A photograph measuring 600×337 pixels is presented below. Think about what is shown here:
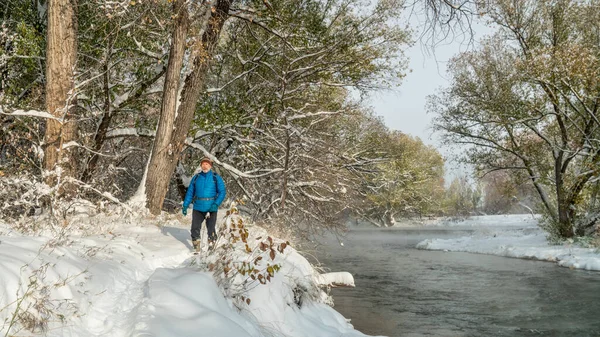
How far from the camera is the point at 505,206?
227 feet

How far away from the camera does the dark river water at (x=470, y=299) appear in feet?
27.8

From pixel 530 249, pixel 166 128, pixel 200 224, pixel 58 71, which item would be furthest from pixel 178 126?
pixel 530 249

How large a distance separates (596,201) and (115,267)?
2212 centimetres

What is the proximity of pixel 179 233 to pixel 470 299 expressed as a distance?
24.2ft

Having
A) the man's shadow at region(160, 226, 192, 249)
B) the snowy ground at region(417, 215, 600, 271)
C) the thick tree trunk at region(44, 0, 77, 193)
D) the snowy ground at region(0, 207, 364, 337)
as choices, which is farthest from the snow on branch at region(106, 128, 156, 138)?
the snowy ground at region(417, 215, 600, 271)

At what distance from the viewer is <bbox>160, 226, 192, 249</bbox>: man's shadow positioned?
7755 millimetres

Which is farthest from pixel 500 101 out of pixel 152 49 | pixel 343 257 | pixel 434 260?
pixel 152 49

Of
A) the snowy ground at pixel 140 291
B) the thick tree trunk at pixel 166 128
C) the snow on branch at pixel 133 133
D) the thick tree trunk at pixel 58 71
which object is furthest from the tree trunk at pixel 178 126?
the snow on branch at pixel 133 133

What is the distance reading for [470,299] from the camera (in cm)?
1105

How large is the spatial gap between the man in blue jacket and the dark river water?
11.8 ft

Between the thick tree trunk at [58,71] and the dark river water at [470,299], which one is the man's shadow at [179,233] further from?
the dark river water at [470,299]

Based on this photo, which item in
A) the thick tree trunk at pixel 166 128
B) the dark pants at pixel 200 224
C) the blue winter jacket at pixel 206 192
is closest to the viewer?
the dark pants at pixel 200 224

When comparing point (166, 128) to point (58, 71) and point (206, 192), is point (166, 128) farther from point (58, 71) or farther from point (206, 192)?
point (58, 71)

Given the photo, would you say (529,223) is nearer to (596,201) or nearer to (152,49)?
(596,201)
